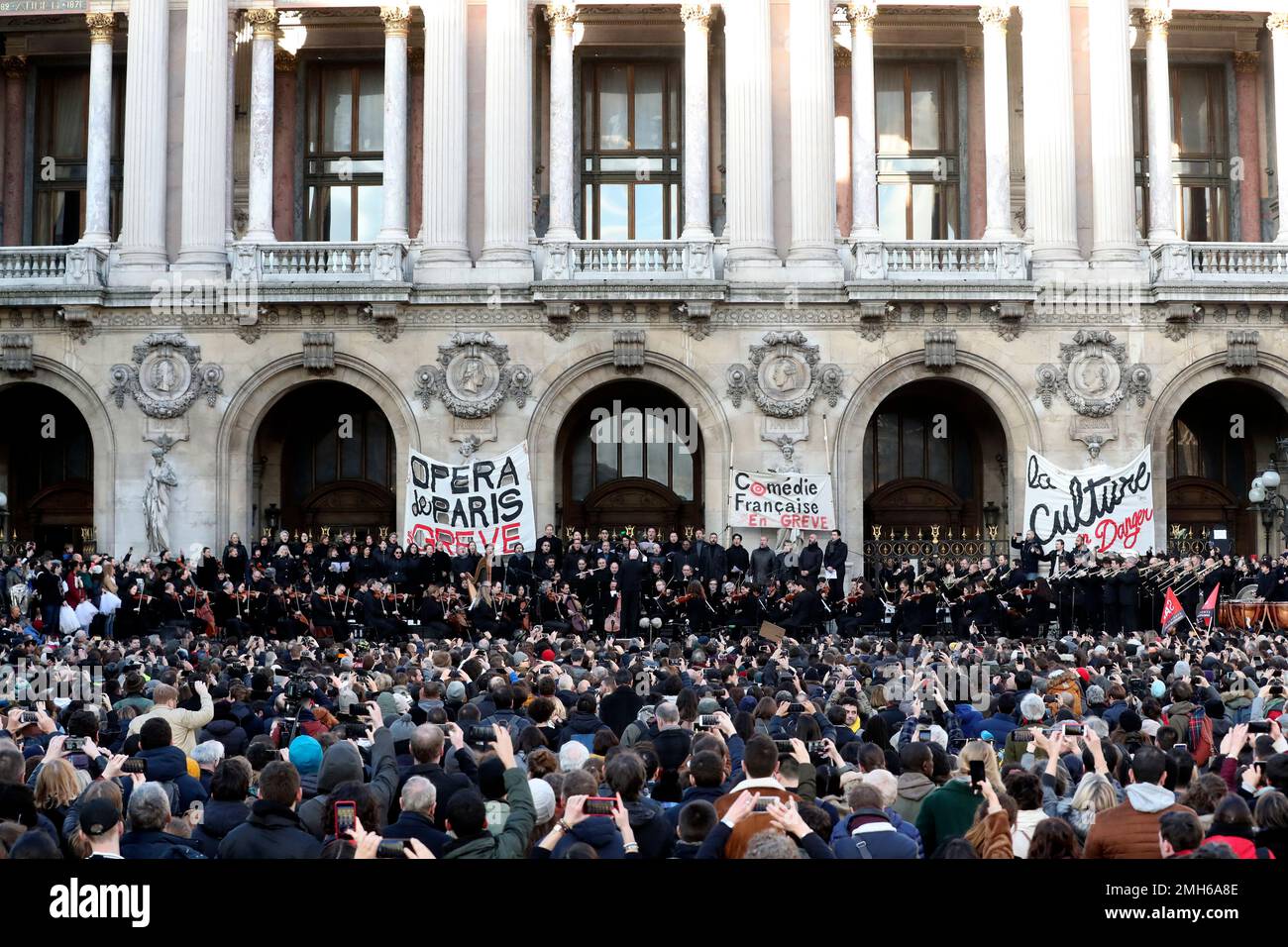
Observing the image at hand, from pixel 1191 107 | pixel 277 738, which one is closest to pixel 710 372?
pixel 1191 107

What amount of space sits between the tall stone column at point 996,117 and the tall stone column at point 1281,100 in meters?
6.88

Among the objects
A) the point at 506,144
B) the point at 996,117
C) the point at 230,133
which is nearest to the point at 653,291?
the point at 506,144

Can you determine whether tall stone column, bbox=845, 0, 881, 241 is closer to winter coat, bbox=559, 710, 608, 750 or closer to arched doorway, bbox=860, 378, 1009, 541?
arched doorway, bbox=860, 378, 1009, 541

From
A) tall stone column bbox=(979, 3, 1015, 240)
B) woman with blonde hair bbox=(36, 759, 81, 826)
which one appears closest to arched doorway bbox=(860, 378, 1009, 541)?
tall stone column bbox=(979, 3, 1015, 240)

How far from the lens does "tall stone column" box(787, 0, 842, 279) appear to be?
4003cm

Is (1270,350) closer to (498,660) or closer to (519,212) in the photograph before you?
(519,212)

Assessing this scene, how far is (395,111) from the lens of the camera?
4144 centimetres

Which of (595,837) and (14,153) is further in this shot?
(14,153)

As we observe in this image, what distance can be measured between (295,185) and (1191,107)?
24535 mm

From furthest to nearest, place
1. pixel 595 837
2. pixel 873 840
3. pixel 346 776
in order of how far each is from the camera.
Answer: pixel 346 776, pixel 873 840, pixel 595 837

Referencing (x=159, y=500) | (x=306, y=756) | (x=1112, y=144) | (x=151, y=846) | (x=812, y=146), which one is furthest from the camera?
(x=1112, y=144)

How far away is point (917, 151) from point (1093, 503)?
38.0ft

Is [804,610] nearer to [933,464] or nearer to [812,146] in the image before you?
[933,464]

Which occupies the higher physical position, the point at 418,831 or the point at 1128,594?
the point at 1128,594
